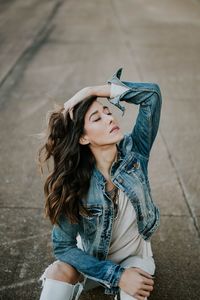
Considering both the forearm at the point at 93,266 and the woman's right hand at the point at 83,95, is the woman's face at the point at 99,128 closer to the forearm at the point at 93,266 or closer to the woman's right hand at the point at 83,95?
the woman's right hand at the point at 83,95

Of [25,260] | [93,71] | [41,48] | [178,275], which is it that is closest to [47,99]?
[93,71]

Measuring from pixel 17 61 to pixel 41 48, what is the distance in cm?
98

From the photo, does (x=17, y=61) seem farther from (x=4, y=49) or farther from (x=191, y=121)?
(x=191, y=121)

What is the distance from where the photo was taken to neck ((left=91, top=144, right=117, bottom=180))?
2834 millimetres

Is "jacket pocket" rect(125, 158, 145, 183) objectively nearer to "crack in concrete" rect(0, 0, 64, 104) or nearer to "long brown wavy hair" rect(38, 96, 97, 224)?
"long brown wavy hair" rect(38, 96, 97, 224)

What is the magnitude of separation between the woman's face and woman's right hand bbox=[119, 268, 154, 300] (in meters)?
0.86

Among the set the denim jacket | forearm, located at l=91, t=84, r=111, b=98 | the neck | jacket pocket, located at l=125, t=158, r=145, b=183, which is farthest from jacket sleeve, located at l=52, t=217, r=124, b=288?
forearm, located at l=91, t=84, r=111, b=98

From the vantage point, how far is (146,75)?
7742 millimetres

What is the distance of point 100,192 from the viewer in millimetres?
2811

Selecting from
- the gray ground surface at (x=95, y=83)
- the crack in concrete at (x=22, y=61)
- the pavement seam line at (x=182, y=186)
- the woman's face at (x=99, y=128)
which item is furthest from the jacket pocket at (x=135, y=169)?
the crack in concrete at (x=22, y=61)

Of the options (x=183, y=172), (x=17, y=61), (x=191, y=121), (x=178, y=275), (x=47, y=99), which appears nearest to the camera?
(x=178, y=275)

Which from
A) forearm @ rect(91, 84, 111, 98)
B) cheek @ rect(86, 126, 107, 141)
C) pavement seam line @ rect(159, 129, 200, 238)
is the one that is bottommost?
pavement seam line @ rect(159, 129, 200, 238)

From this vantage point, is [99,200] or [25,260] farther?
[25,260]

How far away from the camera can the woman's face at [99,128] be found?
8.91 ft
